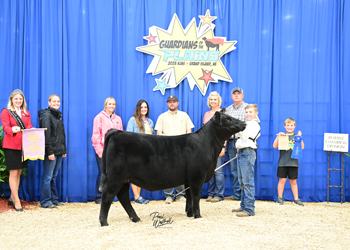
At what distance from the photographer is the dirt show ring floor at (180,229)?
302cm

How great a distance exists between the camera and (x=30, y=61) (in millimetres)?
5500

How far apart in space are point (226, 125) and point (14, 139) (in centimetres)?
314

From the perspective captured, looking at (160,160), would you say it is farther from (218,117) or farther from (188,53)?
(188,53)

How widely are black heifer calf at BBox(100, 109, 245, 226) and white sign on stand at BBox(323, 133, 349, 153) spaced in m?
2.37

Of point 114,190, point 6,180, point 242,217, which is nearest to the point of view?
point 114,190

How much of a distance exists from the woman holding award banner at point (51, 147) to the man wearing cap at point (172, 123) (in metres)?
1.61

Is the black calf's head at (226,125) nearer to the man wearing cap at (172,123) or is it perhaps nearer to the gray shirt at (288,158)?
the man wearing cap at (172,123)

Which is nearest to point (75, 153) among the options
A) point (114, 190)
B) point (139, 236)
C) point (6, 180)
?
point (6, 180)

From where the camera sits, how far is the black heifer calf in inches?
141

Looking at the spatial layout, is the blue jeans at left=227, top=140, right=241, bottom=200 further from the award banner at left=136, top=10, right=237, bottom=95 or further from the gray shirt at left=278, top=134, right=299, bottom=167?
the award banner at left=136, top=10, right=237, bottom=95

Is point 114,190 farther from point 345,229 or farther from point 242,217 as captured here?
point 345,229

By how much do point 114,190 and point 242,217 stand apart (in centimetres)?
175

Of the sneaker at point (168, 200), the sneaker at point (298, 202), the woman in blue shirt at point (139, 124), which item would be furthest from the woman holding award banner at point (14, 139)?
the sneaker at point (298, 202)

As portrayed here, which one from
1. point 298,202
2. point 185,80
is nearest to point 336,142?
point 298,202
